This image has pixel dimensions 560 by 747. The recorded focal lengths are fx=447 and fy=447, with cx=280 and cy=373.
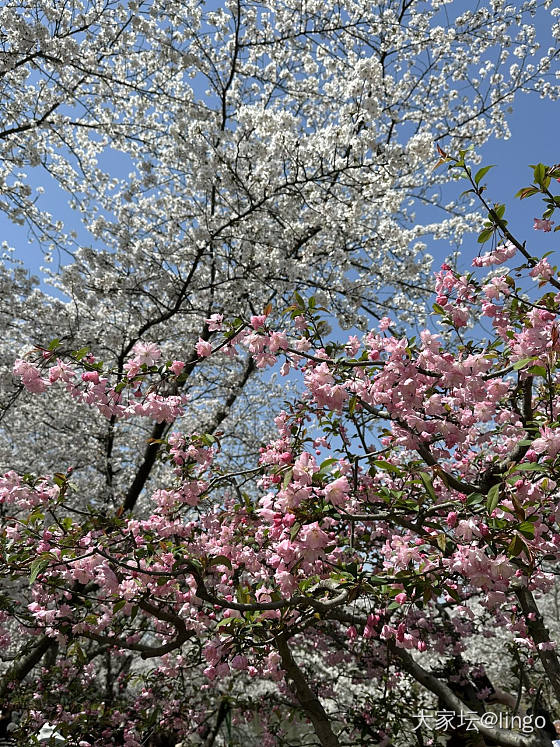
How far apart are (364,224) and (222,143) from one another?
229 centimetres

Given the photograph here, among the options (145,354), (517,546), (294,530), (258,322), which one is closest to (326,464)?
(294,530)

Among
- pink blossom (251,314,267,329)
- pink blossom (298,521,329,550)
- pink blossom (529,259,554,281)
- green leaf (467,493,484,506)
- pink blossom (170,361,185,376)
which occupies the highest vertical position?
pink blossom (529,259,554,281)

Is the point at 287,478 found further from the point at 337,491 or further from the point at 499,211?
the point at 499,211

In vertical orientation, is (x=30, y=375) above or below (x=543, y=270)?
below

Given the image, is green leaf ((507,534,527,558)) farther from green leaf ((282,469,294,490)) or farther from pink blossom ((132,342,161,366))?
pink blossom ((132,342,161,366))

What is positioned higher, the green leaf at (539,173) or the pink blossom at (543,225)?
the pink blossom at (543,225)

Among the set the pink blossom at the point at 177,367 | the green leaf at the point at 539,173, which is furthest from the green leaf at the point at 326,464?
the green leaf at the point at 539,173

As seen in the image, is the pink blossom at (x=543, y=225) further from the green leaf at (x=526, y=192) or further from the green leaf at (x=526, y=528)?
the green leaf at (x=526, y=528)

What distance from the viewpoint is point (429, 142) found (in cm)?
523

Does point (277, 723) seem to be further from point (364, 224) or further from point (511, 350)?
point (364, 224)

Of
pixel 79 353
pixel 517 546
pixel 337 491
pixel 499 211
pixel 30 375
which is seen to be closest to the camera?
pixel 517 546

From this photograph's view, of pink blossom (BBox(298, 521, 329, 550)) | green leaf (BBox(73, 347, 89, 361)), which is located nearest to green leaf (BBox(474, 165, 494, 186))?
pink blossom (BBox(298, 521, 329, 550))

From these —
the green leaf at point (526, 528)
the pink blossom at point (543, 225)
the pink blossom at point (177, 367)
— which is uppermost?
the pink blossom at point (543, 225)

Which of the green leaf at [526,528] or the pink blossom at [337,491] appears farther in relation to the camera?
the pink blossom at [337,491]
